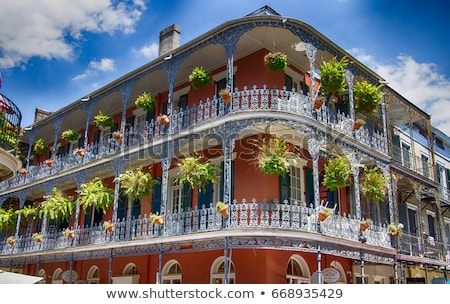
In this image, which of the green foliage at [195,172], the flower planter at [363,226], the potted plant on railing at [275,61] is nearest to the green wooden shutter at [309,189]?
the flower planter at [363,226]

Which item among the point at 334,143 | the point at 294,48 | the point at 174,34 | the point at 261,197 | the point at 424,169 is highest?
the point at 174,34

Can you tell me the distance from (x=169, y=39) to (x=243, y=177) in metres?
7.62

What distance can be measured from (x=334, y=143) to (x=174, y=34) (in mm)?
8321

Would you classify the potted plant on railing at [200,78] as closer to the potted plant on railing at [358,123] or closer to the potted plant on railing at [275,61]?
the potted plant on railing at [275,61]

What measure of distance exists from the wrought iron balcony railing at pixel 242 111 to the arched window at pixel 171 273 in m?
3.82

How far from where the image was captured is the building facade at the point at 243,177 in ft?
36.9

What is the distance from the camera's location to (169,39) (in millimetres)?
17672

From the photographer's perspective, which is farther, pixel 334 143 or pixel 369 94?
pixel 369 94

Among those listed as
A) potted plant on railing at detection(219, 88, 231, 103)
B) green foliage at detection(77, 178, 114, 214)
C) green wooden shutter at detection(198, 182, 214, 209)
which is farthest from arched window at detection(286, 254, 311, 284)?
green foliage at detection(77, 178, 114, 214)

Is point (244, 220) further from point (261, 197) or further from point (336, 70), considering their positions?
point (336, 70)

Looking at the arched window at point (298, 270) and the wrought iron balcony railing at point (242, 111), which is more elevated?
the wrought iron balcony railing at point (242, 111)

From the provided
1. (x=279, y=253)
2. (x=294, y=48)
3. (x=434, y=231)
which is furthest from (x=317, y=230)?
(x=434, y=231)

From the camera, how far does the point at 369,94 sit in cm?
1364

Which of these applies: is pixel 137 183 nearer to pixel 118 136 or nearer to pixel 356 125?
pixel 118 136
